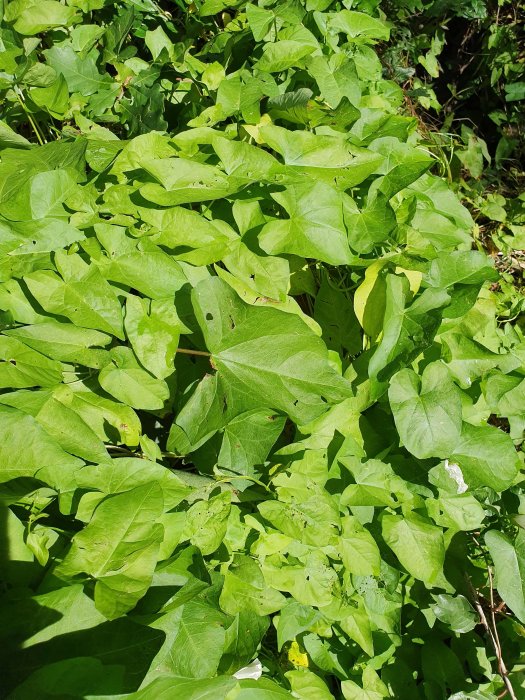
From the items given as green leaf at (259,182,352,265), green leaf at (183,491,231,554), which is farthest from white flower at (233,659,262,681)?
green leaf at (259,182,352,265)

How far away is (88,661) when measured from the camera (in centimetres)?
81

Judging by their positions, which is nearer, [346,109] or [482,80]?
[346,109]

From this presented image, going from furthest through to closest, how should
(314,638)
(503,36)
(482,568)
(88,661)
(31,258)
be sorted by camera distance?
(503,36) < (482,568) < (314,638) < (31,258) < (88,661)

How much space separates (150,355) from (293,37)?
98 cm

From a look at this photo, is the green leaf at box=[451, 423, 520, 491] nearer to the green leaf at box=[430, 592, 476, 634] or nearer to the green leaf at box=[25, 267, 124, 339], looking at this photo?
the green leaf at box=[430, 592, 476, 634]

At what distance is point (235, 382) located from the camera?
3.90 feet

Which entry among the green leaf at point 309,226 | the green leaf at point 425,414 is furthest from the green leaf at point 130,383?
the green leaf at point 425,414

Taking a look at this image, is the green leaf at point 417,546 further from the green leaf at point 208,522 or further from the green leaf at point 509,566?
the green leaf at point 208,522

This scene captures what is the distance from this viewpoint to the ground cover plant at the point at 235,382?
3.31ft

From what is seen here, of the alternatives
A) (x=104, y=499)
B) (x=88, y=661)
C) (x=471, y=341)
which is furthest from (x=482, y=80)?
(x=88, y=661)

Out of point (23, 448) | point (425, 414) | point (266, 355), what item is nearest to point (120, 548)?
point (23, 448)

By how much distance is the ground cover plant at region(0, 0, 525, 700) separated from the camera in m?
1.01

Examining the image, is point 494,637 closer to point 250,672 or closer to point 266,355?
Result: point 250,672

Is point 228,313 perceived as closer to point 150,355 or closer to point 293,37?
point 150,355
